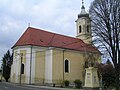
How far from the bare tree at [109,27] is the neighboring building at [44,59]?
60.6ft

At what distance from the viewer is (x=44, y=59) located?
160 feet

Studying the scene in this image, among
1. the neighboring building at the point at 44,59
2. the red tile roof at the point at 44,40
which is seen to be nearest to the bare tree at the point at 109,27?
the neighboring building at the point at 44,59

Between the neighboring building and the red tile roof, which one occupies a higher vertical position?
the red tile roof

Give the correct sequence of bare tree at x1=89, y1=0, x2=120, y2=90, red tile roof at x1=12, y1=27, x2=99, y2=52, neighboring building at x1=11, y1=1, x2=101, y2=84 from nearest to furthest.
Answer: bare tree at x1=89, y1=0, x2=120, y2=90 < neighboring building at x1=11, y1=1, x2=101, y2=84 < red tile roof at x1=12, y1=27, x2=99, y2=52

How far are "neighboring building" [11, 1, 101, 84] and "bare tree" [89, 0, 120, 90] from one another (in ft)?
60.6

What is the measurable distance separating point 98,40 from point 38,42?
84.2 ft

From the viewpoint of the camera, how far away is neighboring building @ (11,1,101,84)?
46625 millimetres

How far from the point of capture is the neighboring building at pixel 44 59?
1836 inches

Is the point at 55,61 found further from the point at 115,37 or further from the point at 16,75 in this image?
the point at 115,37

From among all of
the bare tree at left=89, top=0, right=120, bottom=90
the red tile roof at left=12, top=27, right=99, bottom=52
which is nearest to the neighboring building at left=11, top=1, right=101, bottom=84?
the red tile roof at left=12, top=27, right=99, bottom=52

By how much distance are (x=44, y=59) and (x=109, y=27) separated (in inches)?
1073

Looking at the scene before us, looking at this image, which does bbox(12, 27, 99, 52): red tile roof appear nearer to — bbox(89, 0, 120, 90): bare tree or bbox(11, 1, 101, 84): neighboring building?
bbox(11, 1, 101, 84): neighboring building

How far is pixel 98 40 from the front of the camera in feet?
81.0

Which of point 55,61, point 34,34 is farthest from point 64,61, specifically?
point 34,34
